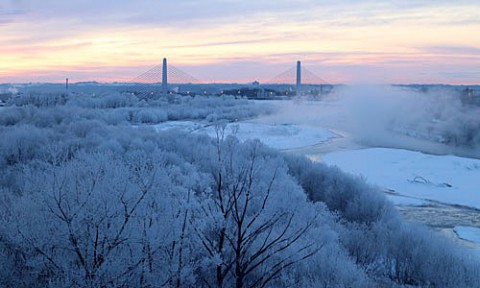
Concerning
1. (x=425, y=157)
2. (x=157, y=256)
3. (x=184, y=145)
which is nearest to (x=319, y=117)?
(x=425, y=157)

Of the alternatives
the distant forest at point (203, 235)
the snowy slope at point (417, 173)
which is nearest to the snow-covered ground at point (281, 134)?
the snowy slope at point (417, 173)

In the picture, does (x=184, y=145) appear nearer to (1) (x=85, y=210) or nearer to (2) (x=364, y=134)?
(1) (x=85, y=210)

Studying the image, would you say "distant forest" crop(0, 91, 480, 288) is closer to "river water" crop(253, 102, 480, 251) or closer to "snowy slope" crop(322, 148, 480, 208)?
"river water" crop(253, 102, 480, 251)

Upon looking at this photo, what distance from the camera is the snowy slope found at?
1572 centimetres

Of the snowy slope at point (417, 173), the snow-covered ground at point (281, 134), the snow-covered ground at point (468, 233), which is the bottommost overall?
the snow-covered ground at point (468, 233)

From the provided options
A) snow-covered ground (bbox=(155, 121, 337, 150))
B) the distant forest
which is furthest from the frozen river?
the distant forest

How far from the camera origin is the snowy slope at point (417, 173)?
51.6ft

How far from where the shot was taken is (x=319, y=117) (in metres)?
47.9

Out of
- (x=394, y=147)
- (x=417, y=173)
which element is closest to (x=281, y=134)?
(x=394, y=147)

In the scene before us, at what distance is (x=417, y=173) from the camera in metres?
19.0

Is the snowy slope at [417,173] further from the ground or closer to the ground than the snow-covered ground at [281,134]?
closer to the ground

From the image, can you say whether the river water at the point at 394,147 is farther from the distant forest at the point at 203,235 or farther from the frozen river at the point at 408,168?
the distant forest at the point at 203,235

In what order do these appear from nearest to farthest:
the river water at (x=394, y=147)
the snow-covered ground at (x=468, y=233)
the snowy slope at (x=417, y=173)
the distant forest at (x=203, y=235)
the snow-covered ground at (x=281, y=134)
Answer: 1. the distant forest at (x=203, y=235)
2. the snow-covered ground at (x=468, y=233)
3. the river water at (x=394, y=147)
4. the snowy slope at (x=417, y=173)
5. the snow-covered ground at (x=281, y=134)

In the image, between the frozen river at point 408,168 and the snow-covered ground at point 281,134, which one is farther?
the snow-covered ground at point 281,134
